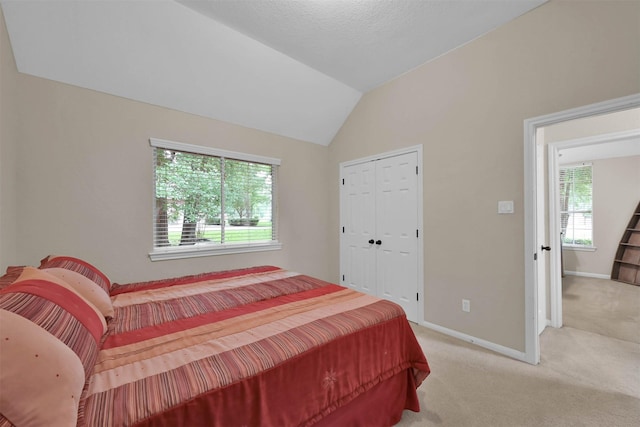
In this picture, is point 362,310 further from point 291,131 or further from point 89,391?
point 291,131

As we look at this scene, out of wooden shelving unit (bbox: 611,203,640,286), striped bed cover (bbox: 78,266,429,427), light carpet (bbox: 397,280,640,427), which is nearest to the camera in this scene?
striped bed cover (bbox: 78,266,429,427)

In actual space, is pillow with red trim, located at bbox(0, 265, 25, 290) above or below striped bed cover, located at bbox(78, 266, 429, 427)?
above

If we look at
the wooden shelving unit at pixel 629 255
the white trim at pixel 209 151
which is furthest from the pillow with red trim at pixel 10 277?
the wooden shelving unit at pixel 629 255

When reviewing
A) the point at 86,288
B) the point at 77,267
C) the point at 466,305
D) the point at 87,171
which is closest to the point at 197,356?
the point at 86,288

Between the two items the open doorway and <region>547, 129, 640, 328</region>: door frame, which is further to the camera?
the open doorway

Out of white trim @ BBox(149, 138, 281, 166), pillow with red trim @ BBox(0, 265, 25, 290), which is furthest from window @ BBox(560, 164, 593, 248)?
pillow with red trim @ BBox(0, 265, 25, 290)

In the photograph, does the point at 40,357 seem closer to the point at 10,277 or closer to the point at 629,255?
the point at 10,277

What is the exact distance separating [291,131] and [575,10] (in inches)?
118

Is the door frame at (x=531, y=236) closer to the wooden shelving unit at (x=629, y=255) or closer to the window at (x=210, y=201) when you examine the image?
the window at (x=210, y=201)

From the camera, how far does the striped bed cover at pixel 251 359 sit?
89 centimetres

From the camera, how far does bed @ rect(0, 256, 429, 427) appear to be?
2.51 ft

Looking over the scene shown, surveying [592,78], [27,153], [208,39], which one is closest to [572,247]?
[592,78]

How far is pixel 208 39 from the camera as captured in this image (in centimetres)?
247

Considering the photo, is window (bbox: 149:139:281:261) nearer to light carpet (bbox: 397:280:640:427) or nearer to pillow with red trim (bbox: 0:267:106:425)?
pillow with red trim (bbox: 0:267:106:425)
